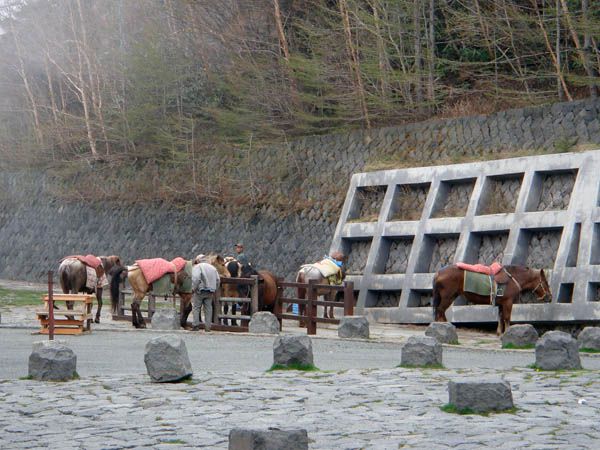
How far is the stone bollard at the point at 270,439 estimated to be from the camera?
8.20m

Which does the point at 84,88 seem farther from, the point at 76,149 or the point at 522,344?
the point at 522,344

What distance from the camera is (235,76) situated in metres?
42.3

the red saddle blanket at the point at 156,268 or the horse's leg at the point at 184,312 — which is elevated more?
the red saddle blanket at the point at 156,268

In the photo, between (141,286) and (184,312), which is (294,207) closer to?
(184,312)

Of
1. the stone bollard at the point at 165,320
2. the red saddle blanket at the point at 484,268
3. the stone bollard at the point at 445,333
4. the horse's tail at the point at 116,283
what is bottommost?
the stone bollard at the point at 445,333

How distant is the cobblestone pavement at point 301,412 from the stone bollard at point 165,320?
35.1ft

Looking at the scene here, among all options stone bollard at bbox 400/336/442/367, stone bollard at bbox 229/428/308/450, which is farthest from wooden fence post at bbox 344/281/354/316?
stone bollard at bbox 229/428/308/450

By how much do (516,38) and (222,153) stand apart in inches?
461

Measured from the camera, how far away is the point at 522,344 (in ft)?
69.8

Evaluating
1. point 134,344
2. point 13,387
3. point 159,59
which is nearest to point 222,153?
point 159,59

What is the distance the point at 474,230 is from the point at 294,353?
14.2 metres

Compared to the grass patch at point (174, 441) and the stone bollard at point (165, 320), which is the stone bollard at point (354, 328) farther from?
the grass patch at point (174, 441)

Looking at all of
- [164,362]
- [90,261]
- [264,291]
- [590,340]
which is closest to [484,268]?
[264,291]

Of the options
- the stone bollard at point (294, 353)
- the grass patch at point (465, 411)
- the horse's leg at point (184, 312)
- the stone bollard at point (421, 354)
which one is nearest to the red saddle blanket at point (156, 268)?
the horse's leg at point (184, 312)
